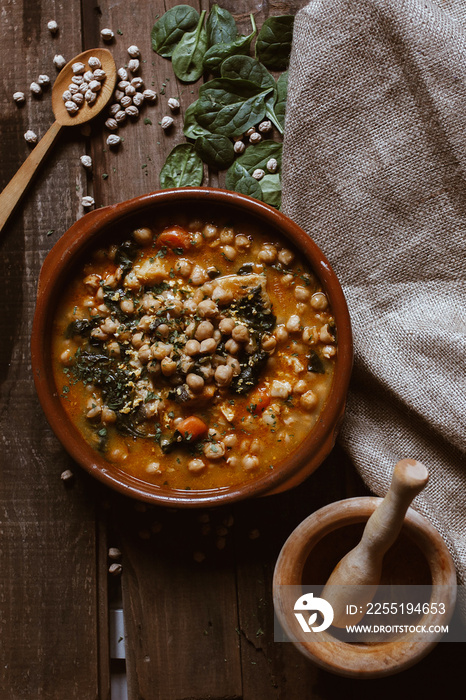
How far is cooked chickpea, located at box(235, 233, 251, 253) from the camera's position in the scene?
7.99ft

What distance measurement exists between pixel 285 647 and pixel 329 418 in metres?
1.03


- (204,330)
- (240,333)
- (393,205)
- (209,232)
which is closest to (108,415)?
(204,330)

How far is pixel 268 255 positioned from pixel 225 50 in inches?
37.4

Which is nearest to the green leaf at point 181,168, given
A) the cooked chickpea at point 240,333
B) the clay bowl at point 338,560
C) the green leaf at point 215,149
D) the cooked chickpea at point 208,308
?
the green leaf at point 215,149

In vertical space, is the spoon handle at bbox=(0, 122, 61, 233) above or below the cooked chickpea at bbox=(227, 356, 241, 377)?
above

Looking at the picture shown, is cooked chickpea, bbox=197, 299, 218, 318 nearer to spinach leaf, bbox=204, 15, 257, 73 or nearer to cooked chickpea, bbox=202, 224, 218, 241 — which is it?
cooked chickpea, bbox=202, 224, 218, 241

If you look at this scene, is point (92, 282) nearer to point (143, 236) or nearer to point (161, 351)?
point (143, 236)

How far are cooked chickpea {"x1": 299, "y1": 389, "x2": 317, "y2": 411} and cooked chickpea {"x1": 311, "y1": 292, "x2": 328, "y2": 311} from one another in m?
0.32

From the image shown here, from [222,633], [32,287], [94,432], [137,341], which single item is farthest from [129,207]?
[222,633]

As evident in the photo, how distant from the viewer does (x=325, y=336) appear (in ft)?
7.70

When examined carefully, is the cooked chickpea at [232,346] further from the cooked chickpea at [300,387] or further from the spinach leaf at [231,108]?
the spinach leaf at [231,108]

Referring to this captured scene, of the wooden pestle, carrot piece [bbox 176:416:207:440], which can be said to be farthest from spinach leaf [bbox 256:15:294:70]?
the wooden pestle

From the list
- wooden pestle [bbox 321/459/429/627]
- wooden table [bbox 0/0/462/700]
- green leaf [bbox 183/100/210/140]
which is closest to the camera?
wooden pestle [bbox 321/459/429/627]

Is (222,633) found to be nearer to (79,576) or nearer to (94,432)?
(79,576)
